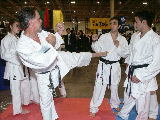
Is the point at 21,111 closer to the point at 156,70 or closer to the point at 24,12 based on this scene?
the point at 24,12

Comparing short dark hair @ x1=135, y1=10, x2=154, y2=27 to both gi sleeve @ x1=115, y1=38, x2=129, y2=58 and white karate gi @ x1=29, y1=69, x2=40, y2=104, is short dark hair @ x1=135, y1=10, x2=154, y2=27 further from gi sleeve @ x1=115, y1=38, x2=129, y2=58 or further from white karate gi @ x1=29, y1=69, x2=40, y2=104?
white karate gi @ x1=29, y1=69, x2=40, y2=104

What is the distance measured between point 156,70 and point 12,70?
2530 millimetres

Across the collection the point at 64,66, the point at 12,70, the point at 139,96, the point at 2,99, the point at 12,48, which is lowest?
the point at 2,99

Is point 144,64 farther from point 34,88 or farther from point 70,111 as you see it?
point 34,88

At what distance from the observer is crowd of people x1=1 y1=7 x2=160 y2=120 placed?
72.9 inches

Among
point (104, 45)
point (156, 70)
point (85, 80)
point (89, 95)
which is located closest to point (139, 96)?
point (156, 70)

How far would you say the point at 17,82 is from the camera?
2.84 metres

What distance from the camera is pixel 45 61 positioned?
171 centimetres

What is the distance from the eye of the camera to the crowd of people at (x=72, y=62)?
1.85 metres

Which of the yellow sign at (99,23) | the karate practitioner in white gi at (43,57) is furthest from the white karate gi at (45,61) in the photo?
the yellow sign at (99,23)

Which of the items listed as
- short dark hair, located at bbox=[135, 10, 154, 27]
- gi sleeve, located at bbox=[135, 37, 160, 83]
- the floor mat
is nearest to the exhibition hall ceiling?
the floor mat

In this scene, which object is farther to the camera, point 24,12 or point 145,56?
point 145,56

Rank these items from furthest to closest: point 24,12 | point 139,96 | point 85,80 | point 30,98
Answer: point 85,80 → point 30,98 → point 139,96 → point 24,12

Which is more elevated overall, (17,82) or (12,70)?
(12,70)
